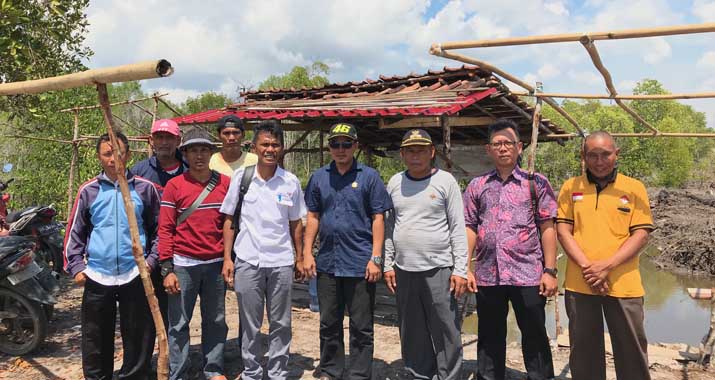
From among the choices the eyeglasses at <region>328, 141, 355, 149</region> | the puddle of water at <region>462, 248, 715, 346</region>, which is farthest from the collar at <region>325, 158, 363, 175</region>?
the puddle of water at <region>462, 248, 715, 346</region>

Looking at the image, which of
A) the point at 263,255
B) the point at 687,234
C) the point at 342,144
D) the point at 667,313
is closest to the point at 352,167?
the point at 342,144

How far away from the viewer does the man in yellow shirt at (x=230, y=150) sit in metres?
3.56

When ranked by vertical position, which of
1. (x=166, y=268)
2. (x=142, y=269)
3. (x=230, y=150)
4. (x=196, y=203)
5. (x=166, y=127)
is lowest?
(x=166, y=268)

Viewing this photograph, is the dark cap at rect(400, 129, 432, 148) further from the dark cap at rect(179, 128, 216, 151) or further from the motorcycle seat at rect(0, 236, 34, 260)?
the motorcycle seat at rect(0, 236, 34, 260)

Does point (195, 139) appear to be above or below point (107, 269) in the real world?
above

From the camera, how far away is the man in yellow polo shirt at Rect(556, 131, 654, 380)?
2.72 meters

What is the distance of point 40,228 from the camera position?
18.7ft

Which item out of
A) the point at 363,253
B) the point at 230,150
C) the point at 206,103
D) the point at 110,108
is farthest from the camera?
the point at 206,103

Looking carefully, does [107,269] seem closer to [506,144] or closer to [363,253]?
[363,253]

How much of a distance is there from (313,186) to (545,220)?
1.58 meters

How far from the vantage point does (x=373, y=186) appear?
3160 millimetres

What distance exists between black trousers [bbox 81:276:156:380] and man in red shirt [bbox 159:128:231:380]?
167 millimetres

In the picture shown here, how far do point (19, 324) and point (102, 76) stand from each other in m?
3.00

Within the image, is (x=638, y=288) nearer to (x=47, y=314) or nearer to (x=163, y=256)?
(x=163, y=256)
